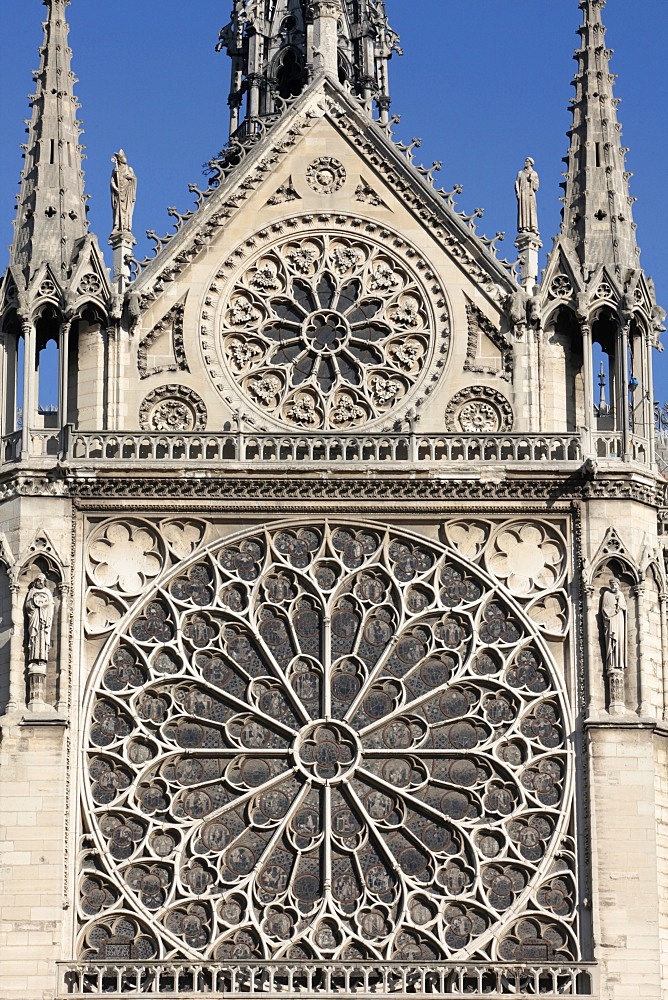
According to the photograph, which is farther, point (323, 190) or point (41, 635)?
point (323, 190)

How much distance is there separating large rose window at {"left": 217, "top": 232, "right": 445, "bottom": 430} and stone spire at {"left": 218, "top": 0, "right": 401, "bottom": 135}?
7.36 m

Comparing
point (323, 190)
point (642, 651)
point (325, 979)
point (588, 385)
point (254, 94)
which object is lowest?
point (325, 979)

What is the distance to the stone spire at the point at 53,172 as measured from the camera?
3136cm

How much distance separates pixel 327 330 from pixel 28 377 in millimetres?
3242

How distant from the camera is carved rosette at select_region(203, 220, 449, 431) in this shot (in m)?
31.3

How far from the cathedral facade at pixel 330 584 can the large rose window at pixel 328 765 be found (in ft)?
0.10

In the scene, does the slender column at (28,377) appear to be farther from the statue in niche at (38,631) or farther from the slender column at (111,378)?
the statue in niche at (38,631)

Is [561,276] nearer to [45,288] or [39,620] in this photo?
[45,288]

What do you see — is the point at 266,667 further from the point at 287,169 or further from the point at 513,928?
the point at 287,169

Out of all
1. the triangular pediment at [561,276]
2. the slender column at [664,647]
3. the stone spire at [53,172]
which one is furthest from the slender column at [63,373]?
the slender column at [664,647]

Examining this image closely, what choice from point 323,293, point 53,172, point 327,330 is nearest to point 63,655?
point 327,330

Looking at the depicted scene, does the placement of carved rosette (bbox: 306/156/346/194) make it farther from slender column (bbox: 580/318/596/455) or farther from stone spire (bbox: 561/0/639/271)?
slender column (bbox: 580/318/596/455)

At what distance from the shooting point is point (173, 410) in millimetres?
31281

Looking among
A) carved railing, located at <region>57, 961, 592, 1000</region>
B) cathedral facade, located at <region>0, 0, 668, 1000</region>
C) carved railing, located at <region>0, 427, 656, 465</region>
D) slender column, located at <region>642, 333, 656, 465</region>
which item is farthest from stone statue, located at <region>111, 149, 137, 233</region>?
carved railing, located at <region>57, 961, 592, 1000</region>
